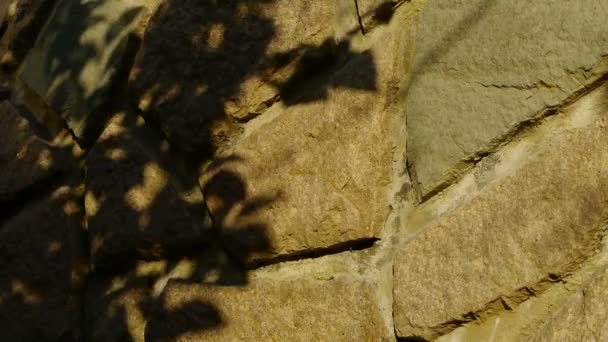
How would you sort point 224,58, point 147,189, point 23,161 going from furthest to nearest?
point 23,161, point 147,189, point 224,58

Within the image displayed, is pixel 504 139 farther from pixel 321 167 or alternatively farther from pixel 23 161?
pixel 23 161

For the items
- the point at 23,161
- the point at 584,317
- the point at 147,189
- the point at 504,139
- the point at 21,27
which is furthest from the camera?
the point at 21,27

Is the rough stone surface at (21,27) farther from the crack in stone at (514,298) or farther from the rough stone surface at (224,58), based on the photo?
the crack in stone at (514,298)

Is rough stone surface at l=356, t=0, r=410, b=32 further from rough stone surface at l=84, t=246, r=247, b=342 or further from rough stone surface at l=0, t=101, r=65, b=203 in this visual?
rough stone surface at l=0, t=101, r=65, b=203

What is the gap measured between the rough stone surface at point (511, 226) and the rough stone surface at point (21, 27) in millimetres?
1698

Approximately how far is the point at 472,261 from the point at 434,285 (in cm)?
10

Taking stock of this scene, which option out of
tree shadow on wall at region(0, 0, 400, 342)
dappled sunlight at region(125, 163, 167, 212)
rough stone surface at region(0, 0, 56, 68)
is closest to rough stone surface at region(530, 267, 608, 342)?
tree shadow on wall at region(0, 0, 400, 342)

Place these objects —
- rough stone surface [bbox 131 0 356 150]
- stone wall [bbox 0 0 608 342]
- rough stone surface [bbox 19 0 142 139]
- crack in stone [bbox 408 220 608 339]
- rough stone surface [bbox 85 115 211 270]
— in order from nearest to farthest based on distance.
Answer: crack in stone [bbox 408 220 608 339] → stone wall [bbox 0 0 608 342] → rough stone surface [bbox 131 0 356 150] → rough stone surface [bbox 85 115 211 270] → rough stone surface [bbox 19 0 142 139]

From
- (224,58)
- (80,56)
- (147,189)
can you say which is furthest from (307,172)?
(80,56)

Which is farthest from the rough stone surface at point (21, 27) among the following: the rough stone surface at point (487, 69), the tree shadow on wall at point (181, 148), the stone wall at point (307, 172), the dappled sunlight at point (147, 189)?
the rough stone surface at point (487, 69)

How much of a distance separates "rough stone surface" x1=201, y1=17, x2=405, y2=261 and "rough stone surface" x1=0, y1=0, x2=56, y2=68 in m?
1.12

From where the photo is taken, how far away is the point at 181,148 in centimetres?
255

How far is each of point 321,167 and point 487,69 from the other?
45cm

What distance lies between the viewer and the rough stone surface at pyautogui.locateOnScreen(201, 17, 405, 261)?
2.11 metres
